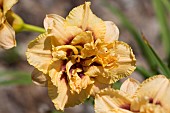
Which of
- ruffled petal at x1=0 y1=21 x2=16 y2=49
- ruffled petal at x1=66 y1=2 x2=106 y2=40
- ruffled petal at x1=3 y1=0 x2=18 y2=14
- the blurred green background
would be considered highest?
ruffled petal at x1=3 y1=0 x2=18 y2=14

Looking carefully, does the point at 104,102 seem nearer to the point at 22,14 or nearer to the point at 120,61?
the point at 120,61

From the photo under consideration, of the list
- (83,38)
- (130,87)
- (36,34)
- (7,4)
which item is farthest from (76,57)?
(36,34)

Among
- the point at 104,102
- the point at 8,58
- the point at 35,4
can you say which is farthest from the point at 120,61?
the point at 35,4

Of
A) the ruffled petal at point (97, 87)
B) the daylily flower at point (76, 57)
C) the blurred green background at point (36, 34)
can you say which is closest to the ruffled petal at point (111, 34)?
the daylily flower at point (76, 57)

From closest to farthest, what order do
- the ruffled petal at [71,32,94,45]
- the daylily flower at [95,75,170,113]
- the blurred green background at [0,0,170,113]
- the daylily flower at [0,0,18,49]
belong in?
1. the daylily flower at [95,75,170,113]
2. the ruffled petal at [71,32,94,45]
3. the daylily flower at [0,0,18,49]
4. the blurred green background at [0,0,170,113]

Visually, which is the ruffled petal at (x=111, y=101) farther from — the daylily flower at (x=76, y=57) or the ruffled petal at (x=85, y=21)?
the ruffled petal at (x=85, y=21)

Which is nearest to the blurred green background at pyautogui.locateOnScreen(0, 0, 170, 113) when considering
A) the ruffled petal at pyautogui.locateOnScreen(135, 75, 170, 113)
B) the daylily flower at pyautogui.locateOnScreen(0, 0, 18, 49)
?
the daylily flower at pyautogui.locateOnScreen(0, 0, 18, 49)

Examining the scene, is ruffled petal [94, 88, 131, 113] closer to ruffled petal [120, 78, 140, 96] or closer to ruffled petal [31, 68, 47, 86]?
ruffled petal [120, 78, 140, 96]

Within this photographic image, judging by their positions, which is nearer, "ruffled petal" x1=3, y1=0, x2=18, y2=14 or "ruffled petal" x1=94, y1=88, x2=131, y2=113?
"ruffled petal" x1=94, y1=88, x2=131, y2=113
